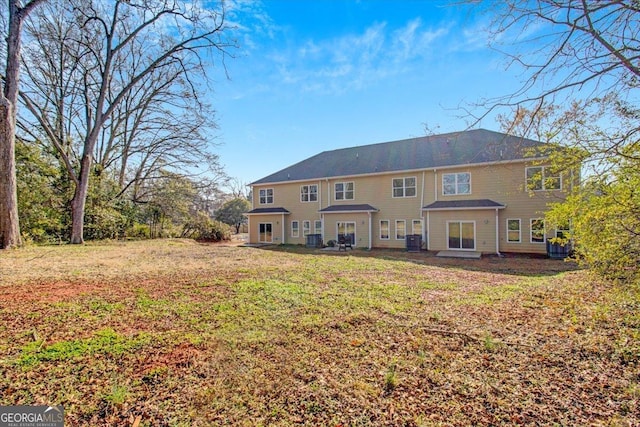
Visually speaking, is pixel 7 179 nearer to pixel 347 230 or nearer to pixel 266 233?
pixel 266 233

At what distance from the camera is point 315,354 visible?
11.3 ft

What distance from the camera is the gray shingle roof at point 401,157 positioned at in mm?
15926

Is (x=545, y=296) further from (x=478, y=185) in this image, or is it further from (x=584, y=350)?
(x=478, y=185)

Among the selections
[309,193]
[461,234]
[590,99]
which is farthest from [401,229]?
[590,99]

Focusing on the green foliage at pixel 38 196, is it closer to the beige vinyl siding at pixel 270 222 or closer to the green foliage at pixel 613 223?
the beige vinyl siding at pixel 270 222

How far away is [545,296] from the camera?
19.6 ft

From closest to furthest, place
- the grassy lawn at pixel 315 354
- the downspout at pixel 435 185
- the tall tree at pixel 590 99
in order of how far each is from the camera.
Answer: the grassy lawn at pixel 315 354 → the tall tree at pixel 590 99 → the downspout at pixel 435 185

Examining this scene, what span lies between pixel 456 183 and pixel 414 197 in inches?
90.0

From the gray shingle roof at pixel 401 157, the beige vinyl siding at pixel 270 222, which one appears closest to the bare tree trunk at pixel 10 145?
the beige vinyl siding at pixel 270 222

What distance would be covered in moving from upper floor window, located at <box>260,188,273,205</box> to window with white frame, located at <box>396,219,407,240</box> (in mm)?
9822

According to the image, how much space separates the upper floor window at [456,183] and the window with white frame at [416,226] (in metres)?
2.09

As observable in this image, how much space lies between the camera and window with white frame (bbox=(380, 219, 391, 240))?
17.6 m

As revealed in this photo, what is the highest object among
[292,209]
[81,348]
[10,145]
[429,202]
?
[10,145]

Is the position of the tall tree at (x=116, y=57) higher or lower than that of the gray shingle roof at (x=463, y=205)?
higher
